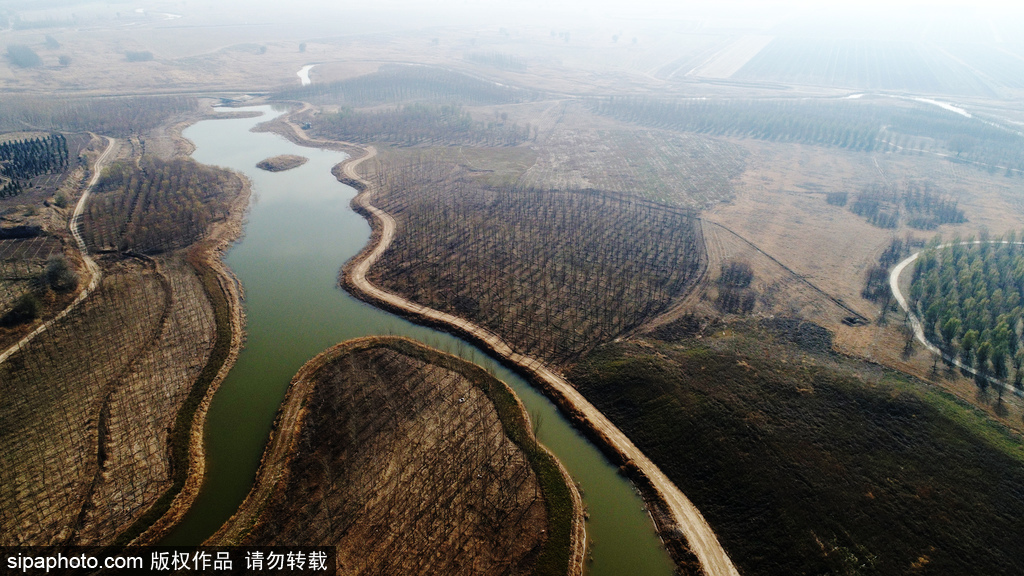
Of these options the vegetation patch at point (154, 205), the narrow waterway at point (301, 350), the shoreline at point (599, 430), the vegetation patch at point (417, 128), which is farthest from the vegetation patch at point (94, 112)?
the shoreline at point (599, 430)

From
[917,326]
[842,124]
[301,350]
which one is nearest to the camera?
[301,350]

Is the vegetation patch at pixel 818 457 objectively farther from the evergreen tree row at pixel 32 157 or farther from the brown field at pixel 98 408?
the evergreen tree row at pixel 32 157

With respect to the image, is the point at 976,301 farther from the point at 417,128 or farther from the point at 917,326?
the point at 417,128

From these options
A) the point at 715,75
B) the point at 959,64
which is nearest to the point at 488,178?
the point at 715,75

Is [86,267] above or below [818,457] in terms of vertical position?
below

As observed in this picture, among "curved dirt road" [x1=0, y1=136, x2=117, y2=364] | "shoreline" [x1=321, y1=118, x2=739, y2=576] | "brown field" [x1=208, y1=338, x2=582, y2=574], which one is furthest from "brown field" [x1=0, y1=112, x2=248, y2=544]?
"shoreline" [x1=321, y1=118, x2=739, y2=576]

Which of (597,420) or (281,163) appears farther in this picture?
(281,163)

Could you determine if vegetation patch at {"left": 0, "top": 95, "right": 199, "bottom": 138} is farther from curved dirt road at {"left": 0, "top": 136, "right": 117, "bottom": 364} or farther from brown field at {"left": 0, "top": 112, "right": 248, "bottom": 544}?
brown field at {"left": 0, "top": 112, "right": 248, "bottom": 544}

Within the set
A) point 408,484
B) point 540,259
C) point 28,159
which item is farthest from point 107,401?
point 28,159
